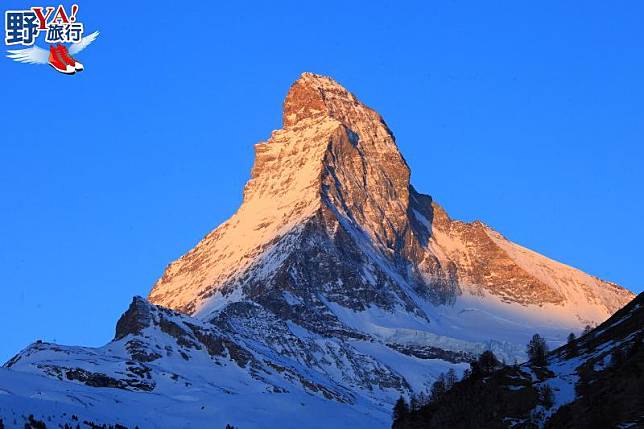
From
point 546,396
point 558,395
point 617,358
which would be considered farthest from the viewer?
point 617,358

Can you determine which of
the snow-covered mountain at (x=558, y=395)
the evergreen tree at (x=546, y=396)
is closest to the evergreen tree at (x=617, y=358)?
the snow-covered mountain at (x=558, y=395)

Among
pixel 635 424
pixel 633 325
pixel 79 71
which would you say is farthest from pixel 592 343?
pixel 79 71

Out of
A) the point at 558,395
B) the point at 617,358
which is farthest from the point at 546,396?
the point at 617,358

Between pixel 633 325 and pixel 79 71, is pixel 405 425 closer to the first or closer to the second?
pixel 633 325

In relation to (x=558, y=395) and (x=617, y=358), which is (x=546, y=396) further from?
(x=617, y=358)

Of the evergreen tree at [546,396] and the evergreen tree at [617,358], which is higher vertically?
the evergreen tree at [617,358]

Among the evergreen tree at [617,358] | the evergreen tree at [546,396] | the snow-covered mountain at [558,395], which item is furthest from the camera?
the evergreen tree at [617,358]

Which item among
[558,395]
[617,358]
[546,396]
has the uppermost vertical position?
[617,358]

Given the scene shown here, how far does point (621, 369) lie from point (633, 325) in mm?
30761

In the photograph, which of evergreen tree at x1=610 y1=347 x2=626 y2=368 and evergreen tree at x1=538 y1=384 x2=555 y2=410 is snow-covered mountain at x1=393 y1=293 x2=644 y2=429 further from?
evergreen tree at x1=610 y1=347 x2=626 y2=368

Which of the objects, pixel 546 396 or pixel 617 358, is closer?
pixel 546 396

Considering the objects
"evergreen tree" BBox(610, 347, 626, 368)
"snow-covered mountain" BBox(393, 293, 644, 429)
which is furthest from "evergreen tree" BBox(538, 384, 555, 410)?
"evergreen tree" BBox(610, 347, 626, 368)

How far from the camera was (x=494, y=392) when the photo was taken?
549ft

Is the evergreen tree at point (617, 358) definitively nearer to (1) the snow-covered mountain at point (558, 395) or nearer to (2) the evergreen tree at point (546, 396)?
(1) the snow-covered mountain at point (558, 395)
